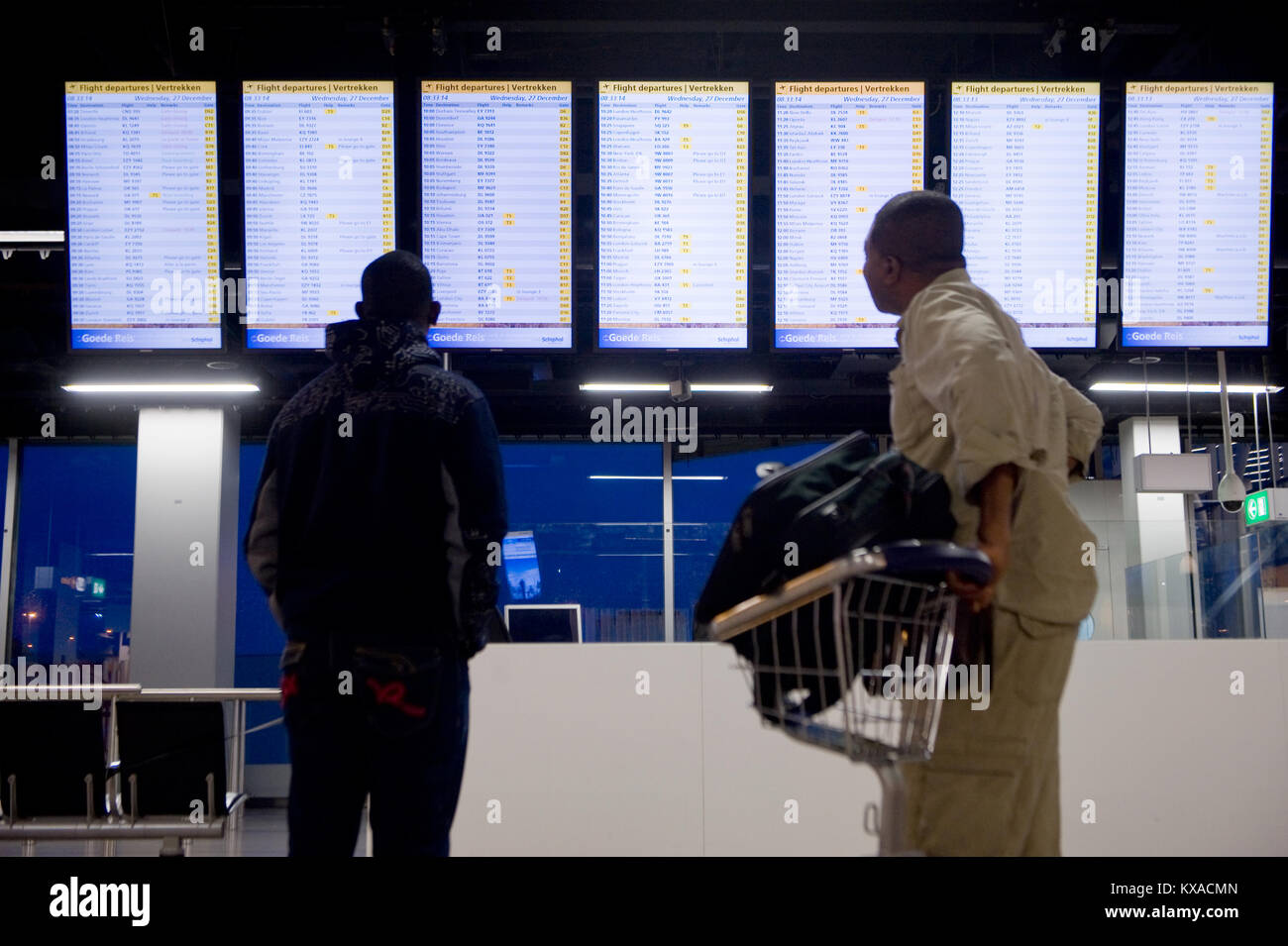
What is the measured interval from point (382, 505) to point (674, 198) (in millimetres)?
2017

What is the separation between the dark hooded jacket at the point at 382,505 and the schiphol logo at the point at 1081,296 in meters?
2.23

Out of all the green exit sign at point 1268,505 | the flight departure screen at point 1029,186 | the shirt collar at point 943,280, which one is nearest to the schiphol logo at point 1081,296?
the flight departure screen at point 1029,186

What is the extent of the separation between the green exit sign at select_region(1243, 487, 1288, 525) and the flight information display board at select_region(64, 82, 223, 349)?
5525 mm

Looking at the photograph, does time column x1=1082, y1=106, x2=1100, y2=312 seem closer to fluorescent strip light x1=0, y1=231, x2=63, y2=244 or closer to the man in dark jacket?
the man in dark jacket

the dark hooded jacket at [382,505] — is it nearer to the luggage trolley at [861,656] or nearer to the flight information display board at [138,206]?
the luggage trolley at [861,656]

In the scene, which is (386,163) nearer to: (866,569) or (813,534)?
(813,534)

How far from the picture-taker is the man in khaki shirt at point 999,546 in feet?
5.58

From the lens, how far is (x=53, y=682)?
7.27 meters

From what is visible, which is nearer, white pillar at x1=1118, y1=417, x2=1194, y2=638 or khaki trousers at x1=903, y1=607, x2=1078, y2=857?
khaki trousers at x1=903, y1=607, x2=1078, y2=857

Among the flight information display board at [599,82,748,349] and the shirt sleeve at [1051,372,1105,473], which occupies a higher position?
the flight information display board at [599,82,748,349]

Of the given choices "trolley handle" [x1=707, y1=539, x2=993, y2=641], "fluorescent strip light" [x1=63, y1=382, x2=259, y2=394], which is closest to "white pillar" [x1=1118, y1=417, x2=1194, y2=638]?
"trolley handle" [x1=707, y1=539, x2=993, y2=641]

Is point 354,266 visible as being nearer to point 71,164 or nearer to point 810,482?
point 71,164

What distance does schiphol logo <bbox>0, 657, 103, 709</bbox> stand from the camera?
3.58 meters
